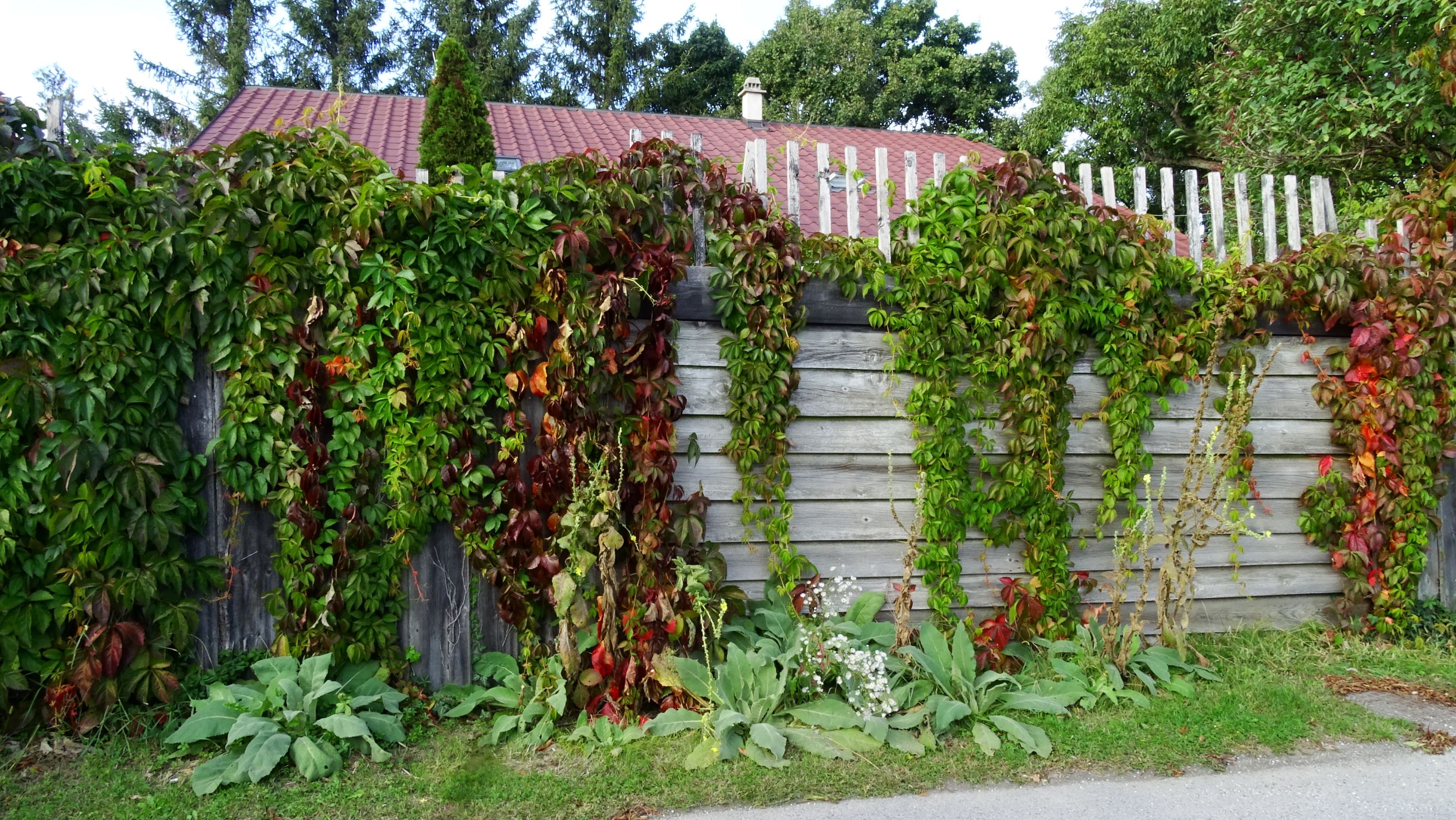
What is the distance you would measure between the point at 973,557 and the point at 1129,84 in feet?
46.3

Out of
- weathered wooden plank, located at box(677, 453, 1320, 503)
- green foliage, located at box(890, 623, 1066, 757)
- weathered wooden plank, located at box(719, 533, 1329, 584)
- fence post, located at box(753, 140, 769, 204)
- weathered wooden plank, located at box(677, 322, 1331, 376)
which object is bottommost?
green foliage, located at box(890, 623, 1066, 757)

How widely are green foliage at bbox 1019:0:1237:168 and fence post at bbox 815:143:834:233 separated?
38.7 ft

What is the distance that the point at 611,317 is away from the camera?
3875 millimetres

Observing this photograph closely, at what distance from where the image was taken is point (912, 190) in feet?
14.8

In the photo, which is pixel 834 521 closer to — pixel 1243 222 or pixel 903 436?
pixel 903 436

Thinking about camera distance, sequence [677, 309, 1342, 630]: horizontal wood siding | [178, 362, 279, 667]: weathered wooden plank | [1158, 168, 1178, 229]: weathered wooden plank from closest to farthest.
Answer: [178, 362, 279, 667]: weathered wooden plank
[677, 309, 1342, 630]: horizontal wood siding
[1158, 168, 1178, 229]: weathered wooden plank

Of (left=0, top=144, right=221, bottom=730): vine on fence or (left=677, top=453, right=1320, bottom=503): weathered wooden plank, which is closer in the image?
(left=0, top=144, right=221, bottom=730): vine on fence

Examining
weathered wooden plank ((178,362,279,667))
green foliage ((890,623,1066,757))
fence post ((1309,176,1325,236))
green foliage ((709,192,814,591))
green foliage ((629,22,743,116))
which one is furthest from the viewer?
green foliage ((629,22,743,116))

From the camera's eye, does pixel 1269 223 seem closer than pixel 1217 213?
No

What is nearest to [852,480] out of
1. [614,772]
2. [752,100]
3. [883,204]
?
[883,204]

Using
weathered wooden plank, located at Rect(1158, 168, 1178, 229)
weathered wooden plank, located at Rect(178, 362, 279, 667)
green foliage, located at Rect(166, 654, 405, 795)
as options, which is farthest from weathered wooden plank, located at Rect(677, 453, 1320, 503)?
weathered wooden plank, located at Rect(178, 362, 279, 667)

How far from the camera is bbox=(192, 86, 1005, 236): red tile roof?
10.7 m

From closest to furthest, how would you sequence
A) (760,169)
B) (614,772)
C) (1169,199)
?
(614,772)
(760,169)
(1169,199)

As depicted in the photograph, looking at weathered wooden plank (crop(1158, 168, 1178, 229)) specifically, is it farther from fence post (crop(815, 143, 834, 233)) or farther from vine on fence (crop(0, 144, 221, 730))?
vine on fence (crop(0, 144, 221, 730))
